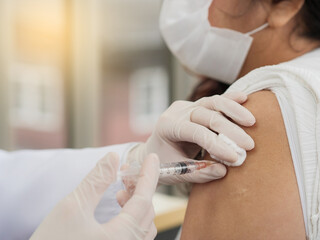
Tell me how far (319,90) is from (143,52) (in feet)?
9.85

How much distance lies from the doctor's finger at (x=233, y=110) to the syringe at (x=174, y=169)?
0.11 m

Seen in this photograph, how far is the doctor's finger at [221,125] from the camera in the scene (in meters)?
0.73

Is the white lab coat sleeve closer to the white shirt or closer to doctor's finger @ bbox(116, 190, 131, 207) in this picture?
doctor's finger @ bbox(116, 190, 131, 207)

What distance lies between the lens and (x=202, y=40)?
3.85 feet

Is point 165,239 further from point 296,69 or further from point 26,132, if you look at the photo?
point 26,132

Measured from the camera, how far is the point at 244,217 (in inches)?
27.7

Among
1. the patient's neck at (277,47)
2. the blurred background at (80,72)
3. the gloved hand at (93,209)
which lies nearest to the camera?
the gloved hand at (93,209)

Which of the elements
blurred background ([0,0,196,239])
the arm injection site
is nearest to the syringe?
the arm injection site

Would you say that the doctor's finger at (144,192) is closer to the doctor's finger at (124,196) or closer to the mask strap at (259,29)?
the doctor's finger at (124,196)

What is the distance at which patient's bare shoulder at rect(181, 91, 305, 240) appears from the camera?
0.68 m

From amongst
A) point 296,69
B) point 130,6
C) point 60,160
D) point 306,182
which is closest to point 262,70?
point 296,69

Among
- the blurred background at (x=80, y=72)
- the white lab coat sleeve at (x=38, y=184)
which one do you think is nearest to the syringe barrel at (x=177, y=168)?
the white lab coat sleeve at (x=38, y=184)

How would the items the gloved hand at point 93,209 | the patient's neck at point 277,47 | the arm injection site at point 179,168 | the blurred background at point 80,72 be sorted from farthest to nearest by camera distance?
the blurred background at point 80,72, the patient's neck at point 277,47, the arm injection site at point 179,168, the gloved hand at point 93,209

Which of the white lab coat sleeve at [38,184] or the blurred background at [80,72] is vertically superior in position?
the white lab coat sleeve at [38,184]
